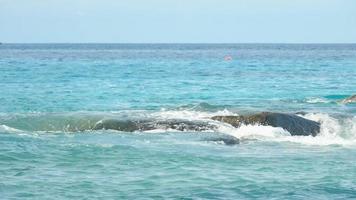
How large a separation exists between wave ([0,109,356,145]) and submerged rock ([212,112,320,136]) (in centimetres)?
24

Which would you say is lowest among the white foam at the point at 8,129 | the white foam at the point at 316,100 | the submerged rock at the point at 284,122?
the white foam at the point at 316,100

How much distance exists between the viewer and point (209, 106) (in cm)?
3164

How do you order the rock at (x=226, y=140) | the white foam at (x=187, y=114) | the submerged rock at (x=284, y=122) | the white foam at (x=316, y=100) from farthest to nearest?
the white foam at (x=316, y=100), the white foam at (x=187, y=114), the submerged rock at (x=284, y=122), the rock at (x=226, y=140)

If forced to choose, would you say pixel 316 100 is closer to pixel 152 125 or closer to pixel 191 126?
pixel 191 126

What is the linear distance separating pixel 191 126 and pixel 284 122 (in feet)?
10.0

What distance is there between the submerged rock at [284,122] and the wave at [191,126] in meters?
0.24

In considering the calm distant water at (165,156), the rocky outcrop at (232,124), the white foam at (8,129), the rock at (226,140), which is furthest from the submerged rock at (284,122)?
the white foam at (8,129)

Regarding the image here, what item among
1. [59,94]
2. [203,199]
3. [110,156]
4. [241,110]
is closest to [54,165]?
[110,156]

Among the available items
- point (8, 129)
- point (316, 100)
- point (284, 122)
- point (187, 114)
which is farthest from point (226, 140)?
point (316, 100)

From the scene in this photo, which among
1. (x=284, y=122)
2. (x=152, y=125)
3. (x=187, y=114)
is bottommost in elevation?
(x=187, y=114)

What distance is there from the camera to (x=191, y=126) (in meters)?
24.1

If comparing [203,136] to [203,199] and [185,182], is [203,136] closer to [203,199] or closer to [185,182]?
[185,182]

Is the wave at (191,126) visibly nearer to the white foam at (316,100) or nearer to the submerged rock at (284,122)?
the submerged rock at (284,122)

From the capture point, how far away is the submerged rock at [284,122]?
23.6 metres
